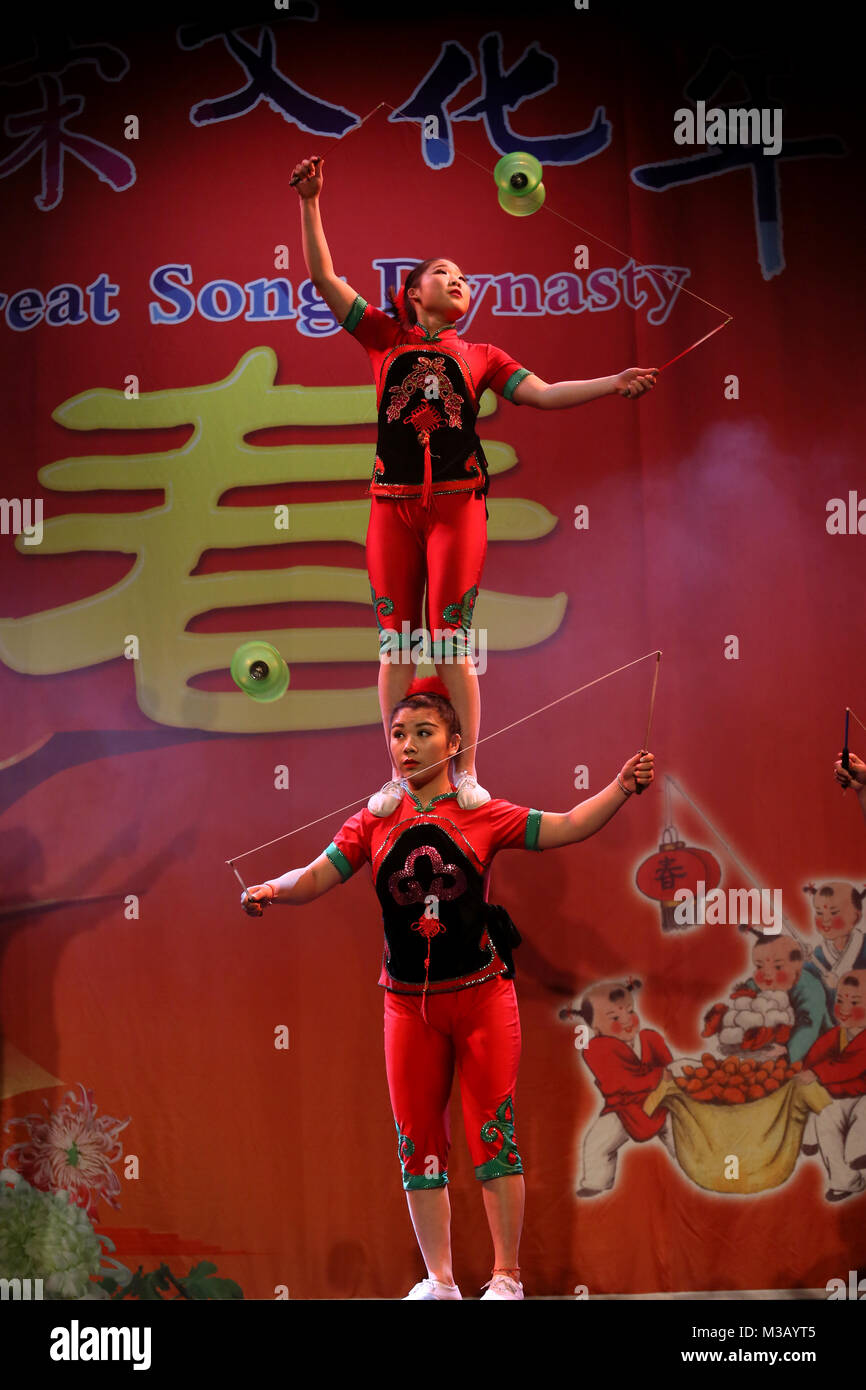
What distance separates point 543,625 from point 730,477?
73 cm

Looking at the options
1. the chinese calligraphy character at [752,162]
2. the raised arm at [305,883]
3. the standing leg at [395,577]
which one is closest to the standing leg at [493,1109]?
the raised arm at [305,883]

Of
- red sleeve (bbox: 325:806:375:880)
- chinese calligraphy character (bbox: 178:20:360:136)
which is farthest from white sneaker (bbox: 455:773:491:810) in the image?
chinese calligraphy character (bbox: 178:20:360:136)

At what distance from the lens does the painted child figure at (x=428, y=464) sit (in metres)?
3.51

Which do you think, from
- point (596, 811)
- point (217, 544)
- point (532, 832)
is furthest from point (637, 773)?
point (217, 544)

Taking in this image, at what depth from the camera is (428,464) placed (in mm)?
3506

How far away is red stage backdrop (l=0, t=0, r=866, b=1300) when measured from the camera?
423 cm

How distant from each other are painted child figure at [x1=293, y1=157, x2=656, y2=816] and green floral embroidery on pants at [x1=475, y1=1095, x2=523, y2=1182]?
710 mm

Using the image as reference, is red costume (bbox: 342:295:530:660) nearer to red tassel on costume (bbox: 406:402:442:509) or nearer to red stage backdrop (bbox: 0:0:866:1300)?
red tassel on costume (bbox: 406:402:442:509)

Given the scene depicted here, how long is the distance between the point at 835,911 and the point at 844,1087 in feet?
1.65

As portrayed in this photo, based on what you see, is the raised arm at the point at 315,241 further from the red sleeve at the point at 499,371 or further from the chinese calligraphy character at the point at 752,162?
the chinese calligraphy character at the point at 752,162

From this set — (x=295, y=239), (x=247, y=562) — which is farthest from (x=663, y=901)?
(x=295, y=239)

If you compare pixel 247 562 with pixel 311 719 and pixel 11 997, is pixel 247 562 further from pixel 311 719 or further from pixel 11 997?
pixel 11 997

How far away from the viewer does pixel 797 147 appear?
4512 mm

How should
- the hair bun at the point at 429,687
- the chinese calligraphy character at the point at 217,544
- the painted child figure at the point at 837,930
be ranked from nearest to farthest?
1. the hair bun at the point at 429,687
2. the painted child figure at the point at 837,930
3. the chinese calligraphy character at the point at 217,544
